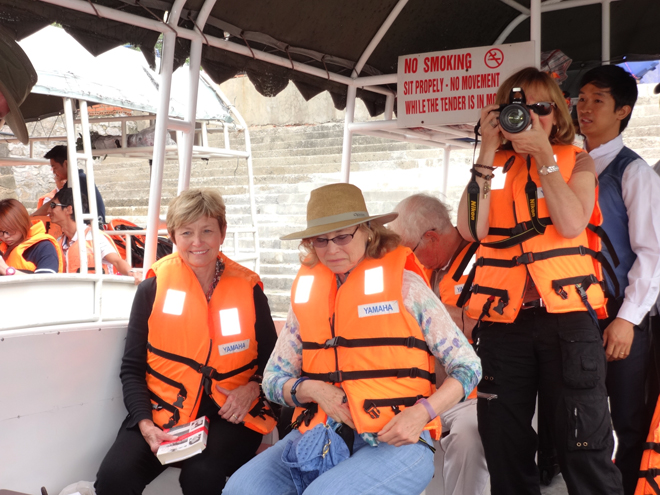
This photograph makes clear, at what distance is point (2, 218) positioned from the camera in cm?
480

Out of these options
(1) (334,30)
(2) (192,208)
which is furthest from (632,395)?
(1) (334,30)

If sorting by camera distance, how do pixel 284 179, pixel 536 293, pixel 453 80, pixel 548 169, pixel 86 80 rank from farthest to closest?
pixel 284 179 < pixel 86 80 < pixel 453 80 < pixel 536 293 < pixel 548 169

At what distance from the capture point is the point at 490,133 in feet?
7.63

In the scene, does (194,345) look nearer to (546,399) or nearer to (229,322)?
(229,322)

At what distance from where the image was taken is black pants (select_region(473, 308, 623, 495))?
6.89 ft

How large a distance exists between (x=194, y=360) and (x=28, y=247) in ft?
9.19

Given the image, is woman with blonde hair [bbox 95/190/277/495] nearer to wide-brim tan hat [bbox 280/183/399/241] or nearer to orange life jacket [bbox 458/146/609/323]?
wide-brim tan hat [bbox 280/183/399/241]

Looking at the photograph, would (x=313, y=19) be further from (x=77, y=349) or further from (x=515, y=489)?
(x=515, y=489)

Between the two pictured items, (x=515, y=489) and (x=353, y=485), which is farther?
(x=515, y=489)

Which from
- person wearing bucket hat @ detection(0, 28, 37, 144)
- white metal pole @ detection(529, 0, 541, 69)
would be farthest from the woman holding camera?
person wearing bucket hat @ detection(0, 28, 37, 144)

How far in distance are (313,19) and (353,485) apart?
8.46 feet

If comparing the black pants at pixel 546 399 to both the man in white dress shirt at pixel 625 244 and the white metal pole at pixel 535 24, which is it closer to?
the man in white dress shirt at pixel 625 244

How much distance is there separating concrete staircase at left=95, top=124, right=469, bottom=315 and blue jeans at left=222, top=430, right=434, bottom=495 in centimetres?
625

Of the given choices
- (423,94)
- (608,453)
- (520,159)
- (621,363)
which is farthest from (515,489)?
(423,94)
